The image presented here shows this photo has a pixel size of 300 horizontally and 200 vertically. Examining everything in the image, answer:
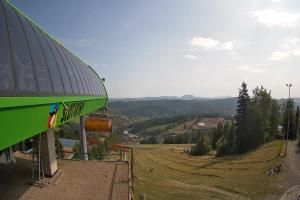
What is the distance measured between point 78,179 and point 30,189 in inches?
106

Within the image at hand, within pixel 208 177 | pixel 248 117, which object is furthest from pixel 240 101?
pixel 208 177

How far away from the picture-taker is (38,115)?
27.1 ft

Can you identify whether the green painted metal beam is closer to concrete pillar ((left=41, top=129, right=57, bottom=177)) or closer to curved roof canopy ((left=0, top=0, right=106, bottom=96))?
curved roof canopy ((left=0, top=0, right=106, bottom=96))

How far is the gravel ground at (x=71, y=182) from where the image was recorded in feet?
45.9

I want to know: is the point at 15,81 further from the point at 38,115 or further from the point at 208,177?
the point at 208,177

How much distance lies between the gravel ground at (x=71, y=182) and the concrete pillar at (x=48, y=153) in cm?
47

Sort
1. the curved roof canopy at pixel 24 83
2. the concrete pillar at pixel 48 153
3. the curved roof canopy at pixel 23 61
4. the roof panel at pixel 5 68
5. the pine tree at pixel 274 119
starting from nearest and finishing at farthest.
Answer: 1. the curved roof canopy at pixel 24 83
2. the roof panel at pixel 5 68
3. the curved roof canopy at pixel 23 61
4. the concrete pillar at pixel 48 153
5. the pine tree at pixel 274 119

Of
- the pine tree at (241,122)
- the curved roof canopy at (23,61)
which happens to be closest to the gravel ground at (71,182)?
the curved roof canopy at (23,61)

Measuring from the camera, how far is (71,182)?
52.2ft

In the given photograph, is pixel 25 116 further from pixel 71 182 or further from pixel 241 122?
pixel 241 122

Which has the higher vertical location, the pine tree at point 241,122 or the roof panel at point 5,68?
the roof panel at point 5,68

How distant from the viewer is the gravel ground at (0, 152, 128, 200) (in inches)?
551

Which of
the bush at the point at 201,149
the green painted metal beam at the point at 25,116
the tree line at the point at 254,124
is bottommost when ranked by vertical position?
the bush at the point at 201,149

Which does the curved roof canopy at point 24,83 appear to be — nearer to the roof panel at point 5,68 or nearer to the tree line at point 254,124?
the roof panel at point 5,68
